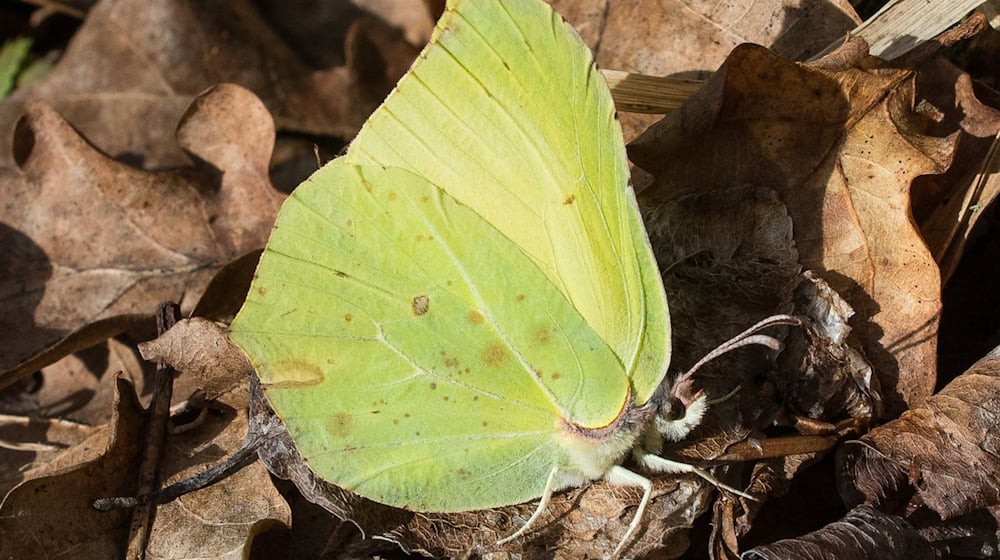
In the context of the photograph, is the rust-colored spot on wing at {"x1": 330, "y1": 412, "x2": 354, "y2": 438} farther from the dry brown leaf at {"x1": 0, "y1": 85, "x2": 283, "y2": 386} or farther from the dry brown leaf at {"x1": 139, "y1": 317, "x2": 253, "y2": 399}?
the dry brown leaf at {"x1": 0, "y1": 85, "x2": 283, "y2": 386}

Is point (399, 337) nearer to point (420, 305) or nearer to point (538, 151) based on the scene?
point (420, 305)

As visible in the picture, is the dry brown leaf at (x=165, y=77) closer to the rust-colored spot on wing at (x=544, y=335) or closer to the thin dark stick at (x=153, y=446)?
the thin dark stick at (x=153, y=446)

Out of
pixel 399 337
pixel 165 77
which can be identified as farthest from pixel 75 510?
pixel 165 77

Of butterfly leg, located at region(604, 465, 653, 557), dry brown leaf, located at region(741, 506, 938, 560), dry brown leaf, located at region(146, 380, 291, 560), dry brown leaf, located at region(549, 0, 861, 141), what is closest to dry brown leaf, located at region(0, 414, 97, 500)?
dry brown leaf, located at region(146, 380, 291, 560)

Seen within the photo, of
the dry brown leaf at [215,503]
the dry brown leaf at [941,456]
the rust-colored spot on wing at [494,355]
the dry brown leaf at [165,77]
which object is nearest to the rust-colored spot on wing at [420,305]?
the rust-colored spot on wing at [494,355]

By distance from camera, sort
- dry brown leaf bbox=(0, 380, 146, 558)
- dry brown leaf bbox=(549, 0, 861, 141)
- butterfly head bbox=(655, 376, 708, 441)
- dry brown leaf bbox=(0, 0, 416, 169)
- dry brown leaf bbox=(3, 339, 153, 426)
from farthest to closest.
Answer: dry brown leaf bbox=(0, 0, 416, 169), dry brown leaf bbox=(3, 339, 153, 426), dry brown leaf bbox=(549, 0, 861, 141), dry brown leaf bbox=(0, 380, 146, 558), butterfly head bbox=(655, 376, 708, 441)

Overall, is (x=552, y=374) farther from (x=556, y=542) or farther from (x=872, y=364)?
(x=872, y=364)
